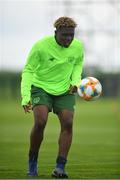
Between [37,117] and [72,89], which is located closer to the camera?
[37,117]

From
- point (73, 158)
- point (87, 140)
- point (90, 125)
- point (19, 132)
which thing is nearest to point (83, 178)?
point (73, 158)

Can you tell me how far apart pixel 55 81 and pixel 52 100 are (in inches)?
10.1

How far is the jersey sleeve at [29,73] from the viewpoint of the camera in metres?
13.0

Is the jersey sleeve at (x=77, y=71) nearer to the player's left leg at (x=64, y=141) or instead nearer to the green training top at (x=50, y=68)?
the green training top at (x=50, y=68)

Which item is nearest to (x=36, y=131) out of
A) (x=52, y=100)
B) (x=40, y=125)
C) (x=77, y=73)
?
(x=40, y=125)

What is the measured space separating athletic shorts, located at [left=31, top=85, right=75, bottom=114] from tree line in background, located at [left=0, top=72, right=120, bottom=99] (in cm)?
5127

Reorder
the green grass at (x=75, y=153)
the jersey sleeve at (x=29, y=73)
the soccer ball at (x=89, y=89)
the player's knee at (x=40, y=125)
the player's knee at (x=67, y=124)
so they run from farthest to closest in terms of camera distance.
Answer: the green grass at (x=75, y=153) < the soccer ball at (x=89, y=89) < the jersey sleeve at (x=29, y=73) < the player's knee at (x=67, y=124) < the player's knee at (x=40, y=125)

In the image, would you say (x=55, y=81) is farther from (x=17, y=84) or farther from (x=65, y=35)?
(x=17, y=84)

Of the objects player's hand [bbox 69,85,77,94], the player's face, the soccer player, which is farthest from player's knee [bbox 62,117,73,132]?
the player's face

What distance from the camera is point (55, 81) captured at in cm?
1318

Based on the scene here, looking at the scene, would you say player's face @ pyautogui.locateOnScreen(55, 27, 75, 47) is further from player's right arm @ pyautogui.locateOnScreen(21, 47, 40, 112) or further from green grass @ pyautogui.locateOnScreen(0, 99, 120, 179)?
green grass @ pyautogui.locateOnScreen(0, 99, 120, 179)

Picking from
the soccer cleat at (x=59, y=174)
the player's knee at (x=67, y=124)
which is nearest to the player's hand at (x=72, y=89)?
the player's knee at (x=67, y=124)

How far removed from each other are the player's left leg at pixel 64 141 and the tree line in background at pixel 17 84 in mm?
51453

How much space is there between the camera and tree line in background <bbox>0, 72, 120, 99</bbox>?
65812mm
